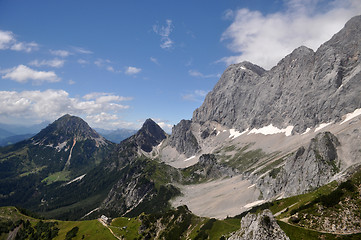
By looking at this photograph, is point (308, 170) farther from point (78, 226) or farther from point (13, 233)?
point (13, 233)

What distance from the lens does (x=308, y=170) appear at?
155 meters

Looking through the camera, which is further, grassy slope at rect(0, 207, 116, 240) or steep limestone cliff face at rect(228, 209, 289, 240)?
grassy slope at rect(0, 207, 116, 240)

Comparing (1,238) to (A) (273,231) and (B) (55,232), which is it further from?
(A) (273,231)

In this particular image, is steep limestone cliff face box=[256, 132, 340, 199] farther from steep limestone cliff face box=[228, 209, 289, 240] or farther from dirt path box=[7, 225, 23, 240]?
dirt path box=[7, 225, 23, 240]

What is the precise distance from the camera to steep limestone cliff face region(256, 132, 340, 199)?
478 feet

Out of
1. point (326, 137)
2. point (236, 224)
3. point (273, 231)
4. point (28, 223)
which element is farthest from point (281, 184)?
point (28, 223)

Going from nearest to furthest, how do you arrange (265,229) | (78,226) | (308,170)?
1. (265,229)
2. (78,226)
3. (308,170)

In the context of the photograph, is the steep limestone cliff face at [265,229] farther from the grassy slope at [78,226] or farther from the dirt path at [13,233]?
the dirt path at [13,233]

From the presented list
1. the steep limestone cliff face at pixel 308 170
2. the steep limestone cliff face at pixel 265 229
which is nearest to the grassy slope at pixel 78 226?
the steep limestone cliff face at pixel 265 229

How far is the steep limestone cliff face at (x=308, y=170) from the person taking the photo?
478ft

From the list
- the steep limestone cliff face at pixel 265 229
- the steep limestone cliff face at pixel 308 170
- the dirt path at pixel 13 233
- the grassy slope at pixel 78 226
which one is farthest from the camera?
the dirt path at pixel 13 233

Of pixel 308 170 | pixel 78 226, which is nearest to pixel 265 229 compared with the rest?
pixel 308 170

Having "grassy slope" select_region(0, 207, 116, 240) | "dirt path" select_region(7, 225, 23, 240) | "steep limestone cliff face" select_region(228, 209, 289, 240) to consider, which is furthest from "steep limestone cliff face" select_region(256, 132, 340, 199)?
"dirt path" select_region(7, 225, 23, 240)

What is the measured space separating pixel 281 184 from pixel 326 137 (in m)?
49.3
